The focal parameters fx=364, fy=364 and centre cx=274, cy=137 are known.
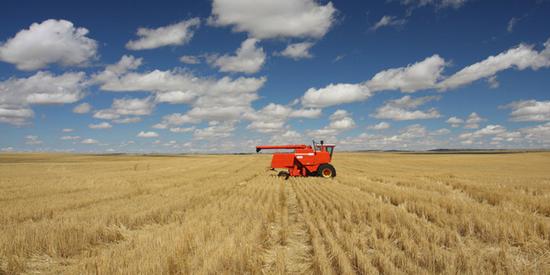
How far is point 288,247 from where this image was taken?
23.2ft

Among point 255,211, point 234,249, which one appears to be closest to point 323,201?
point 255,211

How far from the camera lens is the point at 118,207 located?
1135 centimetres

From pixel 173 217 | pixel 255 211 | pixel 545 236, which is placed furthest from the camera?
pixel 255 211

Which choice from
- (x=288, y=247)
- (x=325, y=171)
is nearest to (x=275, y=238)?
(x=288, y=247)

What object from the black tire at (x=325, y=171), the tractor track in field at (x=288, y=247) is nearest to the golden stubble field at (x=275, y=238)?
the tractor track in field at (x=288, y=247)

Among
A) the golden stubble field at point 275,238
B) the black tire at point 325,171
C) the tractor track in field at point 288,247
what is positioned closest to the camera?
the golden stubble field at point 275,238

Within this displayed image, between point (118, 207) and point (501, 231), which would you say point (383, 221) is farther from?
point (118, 207)

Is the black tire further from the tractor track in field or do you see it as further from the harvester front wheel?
the tractor track in field

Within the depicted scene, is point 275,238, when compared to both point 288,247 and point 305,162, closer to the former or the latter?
point 288,247

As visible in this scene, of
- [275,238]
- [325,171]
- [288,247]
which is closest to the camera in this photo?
[288,247]

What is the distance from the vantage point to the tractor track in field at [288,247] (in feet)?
18.4

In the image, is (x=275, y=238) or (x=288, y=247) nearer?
(x=288, y=247)

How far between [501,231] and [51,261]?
8.58 meters

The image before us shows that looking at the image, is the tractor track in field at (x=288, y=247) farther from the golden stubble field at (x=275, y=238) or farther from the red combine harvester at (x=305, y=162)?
the red combine harvester at (x=305, y=162)
